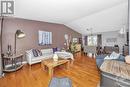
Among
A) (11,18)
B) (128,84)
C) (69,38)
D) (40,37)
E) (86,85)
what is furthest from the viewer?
(69,38)

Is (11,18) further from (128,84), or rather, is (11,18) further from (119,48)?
(119,48)

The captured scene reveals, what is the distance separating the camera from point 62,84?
2471mm

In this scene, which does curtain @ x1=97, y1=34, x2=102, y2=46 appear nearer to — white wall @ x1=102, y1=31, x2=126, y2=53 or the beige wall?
white wall @ x1=102, y1=31, x2=126, y2=53

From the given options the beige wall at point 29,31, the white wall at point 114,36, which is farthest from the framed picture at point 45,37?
the white wall at point 114,36

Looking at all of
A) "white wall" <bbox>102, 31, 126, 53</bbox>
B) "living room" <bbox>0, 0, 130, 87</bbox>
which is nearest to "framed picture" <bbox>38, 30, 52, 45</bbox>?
"living room" <bbox>0, 0, 130, 87</bbox>

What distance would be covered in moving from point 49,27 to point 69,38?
6.82ft

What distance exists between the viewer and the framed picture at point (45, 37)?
214 inches

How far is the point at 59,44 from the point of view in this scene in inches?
258

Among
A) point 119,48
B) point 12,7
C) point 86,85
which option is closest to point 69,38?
point 119,48

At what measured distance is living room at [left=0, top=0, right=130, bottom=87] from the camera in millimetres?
2611

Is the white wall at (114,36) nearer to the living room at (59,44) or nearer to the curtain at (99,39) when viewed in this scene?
the living room at (59,44)

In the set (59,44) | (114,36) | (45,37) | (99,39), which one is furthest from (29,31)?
(114,36)

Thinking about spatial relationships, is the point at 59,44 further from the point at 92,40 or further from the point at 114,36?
the point at 114,36

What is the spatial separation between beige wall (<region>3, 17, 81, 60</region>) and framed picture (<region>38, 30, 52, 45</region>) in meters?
0.23
